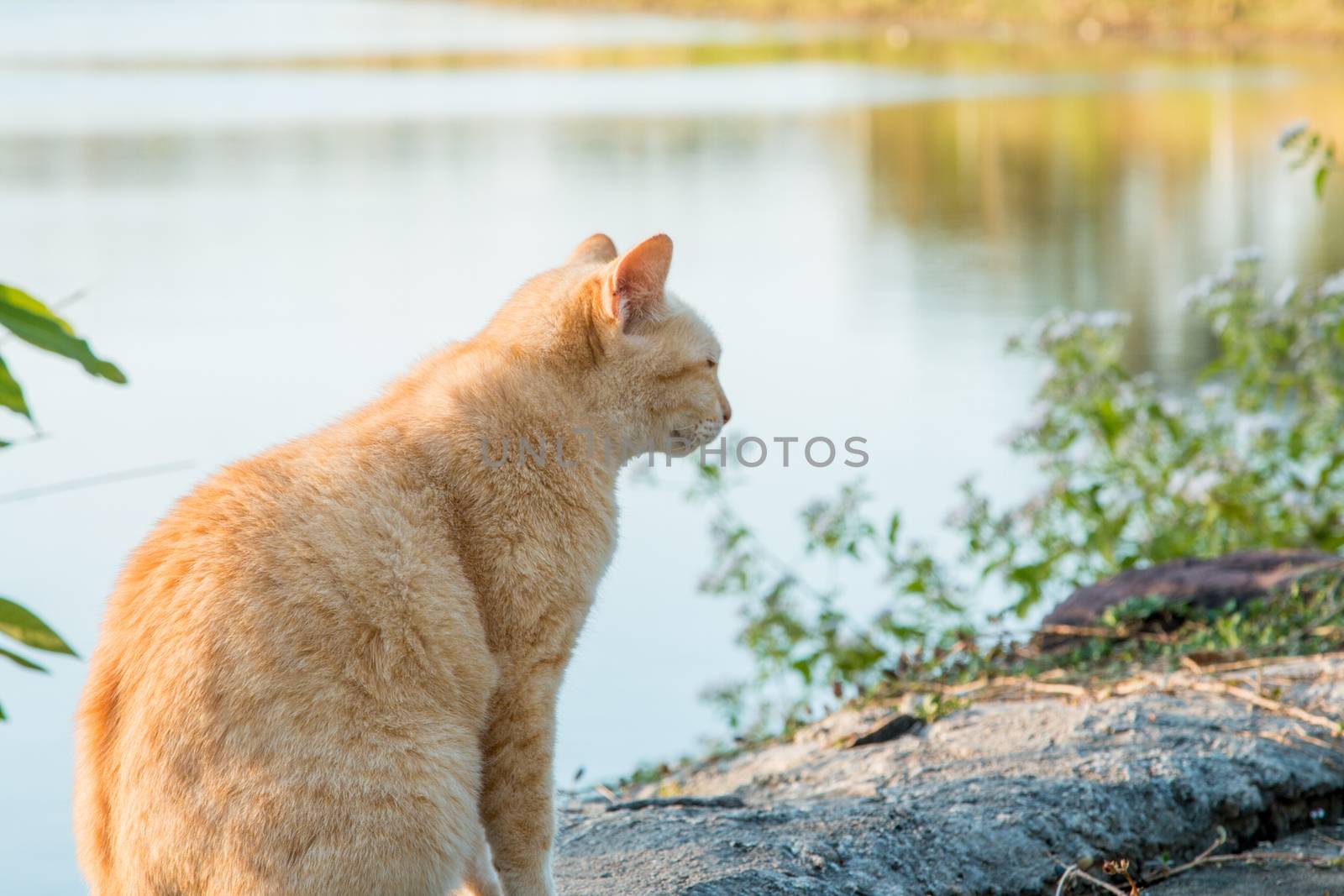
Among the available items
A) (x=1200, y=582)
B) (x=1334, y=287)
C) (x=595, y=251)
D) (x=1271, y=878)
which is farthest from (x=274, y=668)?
(x=1334, y=287)

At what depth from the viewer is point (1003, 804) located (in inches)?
95.4

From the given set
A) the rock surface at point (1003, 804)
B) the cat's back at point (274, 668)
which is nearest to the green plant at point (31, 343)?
the cat's back at point (274, 668)

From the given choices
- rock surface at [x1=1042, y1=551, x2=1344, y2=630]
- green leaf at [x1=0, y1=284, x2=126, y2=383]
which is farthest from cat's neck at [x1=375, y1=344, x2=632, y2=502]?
rock surface at [x1=1042, y1=551, x2=1344, y2=630]

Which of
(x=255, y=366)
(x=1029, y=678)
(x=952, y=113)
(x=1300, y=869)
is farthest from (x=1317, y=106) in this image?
(x=1300, y=869)

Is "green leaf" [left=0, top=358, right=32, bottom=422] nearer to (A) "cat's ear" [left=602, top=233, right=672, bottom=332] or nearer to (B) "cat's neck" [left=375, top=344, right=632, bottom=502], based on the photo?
(B) "cat's neck" [left=375, top=344, right=632, bottom=502]

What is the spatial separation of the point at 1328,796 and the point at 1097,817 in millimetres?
495

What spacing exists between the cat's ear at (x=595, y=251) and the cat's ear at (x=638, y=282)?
1.10 ft

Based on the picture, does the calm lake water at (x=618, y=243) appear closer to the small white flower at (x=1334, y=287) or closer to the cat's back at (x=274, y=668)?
the cat's back at (x=274, y=668)

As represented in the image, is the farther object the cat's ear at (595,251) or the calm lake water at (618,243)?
the calm lake water at (618,243)

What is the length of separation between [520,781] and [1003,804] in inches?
35.8

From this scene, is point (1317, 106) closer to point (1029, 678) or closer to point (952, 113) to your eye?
point (952, 113)

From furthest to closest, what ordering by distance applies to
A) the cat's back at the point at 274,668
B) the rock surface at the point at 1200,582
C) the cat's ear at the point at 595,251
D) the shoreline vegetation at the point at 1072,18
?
1. the shoreline vegetation at the point at 1072,18
2. the rock surface at the point at 1200,582
3. the cat's ear at the point at 595,251
4. the cat's back at the point at 274,668

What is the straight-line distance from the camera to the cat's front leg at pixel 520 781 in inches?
80.2

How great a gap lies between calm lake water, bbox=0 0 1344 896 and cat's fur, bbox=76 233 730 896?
0.32 m
